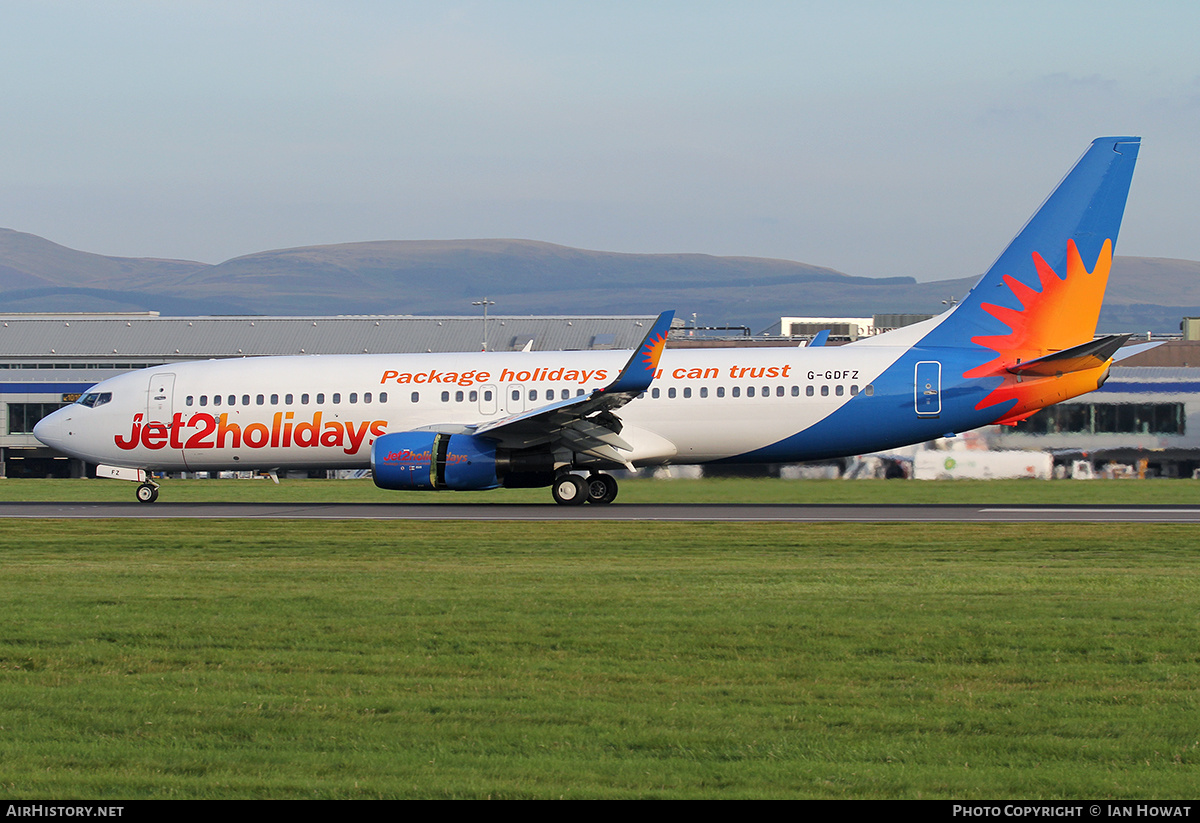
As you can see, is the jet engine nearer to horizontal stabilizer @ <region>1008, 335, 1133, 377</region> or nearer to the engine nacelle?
the engine nacelle

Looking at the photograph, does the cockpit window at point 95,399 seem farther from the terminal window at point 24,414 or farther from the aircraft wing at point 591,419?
the terminal window at point 24,414

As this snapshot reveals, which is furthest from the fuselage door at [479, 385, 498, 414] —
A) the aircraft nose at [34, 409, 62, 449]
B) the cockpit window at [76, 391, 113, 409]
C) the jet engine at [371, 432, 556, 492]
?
the aircraft nose at [34, 409, 62, 449]

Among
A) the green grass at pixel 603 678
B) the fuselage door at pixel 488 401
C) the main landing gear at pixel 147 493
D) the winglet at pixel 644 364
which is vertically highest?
the winglet at pixel 644 364

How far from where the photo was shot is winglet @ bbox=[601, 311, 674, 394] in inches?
973

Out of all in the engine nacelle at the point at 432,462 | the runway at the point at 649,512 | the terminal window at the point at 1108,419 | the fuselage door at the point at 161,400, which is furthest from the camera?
the terminal window at the point at 1108,419

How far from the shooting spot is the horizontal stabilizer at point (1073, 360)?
25.4m

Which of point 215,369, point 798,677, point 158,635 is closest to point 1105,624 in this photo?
point 798,677

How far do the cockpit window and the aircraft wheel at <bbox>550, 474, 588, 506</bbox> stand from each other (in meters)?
11.8

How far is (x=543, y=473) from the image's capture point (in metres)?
27.8

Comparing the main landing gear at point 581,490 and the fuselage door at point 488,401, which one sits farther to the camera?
the fuselage door at point 488,401

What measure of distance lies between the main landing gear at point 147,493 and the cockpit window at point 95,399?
2.32m

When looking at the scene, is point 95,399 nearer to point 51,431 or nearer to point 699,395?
point 51,431

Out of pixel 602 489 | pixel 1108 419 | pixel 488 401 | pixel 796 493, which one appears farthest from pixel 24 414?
pixel 1108 419

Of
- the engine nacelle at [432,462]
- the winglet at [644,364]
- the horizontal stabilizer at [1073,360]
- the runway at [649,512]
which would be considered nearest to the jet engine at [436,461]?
the engine nacelle at [432,462]
